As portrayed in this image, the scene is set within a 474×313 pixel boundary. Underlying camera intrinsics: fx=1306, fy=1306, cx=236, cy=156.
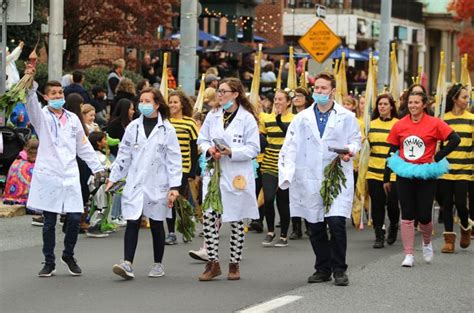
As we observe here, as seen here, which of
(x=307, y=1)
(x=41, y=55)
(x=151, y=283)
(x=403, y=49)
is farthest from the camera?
(x=403, y=49)

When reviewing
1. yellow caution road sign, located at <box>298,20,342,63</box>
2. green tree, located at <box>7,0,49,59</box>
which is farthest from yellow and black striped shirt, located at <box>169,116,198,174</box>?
yellow caution road sign, located at <box>298,20,342,63</box>

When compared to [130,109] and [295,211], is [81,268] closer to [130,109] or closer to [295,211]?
[295,211]

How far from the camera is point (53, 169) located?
39.1ft

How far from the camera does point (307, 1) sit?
183ft

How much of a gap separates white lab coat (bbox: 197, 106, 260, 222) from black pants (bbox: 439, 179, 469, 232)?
3226mm

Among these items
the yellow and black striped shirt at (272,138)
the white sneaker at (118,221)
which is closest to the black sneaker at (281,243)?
the yellow and black striped shirt at (272,138)

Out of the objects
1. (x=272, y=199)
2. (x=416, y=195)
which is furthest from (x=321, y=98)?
(x=272, y=199)

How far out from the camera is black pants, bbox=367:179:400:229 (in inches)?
600

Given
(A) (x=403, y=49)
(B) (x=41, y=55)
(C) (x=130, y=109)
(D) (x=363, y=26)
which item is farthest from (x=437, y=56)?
(C) (x=130, y=109)

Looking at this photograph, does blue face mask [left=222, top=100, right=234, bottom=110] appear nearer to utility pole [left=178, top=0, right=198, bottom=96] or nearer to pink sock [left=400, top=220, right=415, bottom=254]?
pink sock [left=400, top=220, right=415, bottom=254]

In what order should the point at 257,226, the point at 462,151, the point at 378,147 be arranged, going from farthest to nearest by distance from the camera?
the point at 257,226 < the point at 378,147 < the point at 462,151

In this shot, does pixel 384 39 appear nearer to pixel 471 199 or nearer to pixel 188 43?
pixel 188 43

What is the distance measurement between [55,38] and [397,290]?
10313 mm

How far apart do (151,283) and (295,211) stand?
1448 mm
